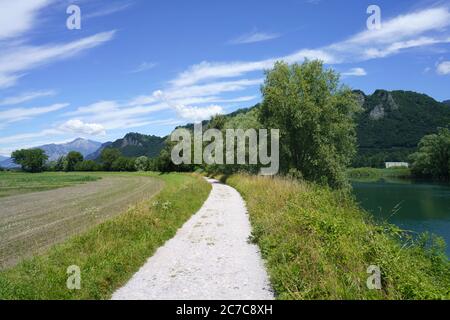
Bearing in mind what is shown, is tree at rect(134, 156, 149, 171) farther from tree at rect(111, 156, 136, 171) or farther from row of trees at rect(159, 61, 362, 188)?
row of trees at rect(159, 61, 362, 188)

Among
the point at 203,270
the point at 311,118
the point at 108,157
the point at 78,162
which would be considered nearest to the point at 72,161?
the point at 78,162

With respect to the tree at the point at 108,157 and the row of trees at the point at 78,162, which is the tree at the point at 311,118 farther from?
the tree at the point at 108,157

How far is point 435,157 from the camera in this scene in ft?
263

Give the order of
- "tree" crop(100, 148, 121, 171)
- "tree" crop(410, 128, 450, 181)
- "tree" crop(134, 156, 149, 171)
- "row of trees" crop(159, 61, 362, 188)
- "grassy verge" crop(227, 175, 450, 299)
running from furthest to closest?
1. "tree" crop(100, 148, 121, 171)
2. "tree" crop(134, 156, 149, 171)
3. "tree" crop(410, 128, 450, 181)
4. "row of trees" crop(159, 61, 362, 188)
5. "grassy verge" crop(227, 175, 450, 299)

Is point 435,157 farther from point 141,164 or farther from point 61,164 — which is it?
point 61,164

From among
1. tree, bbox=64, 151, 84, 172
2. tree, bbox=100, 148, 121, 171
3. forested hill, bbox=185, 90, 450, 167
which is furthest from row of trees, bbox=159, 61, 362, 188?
tree, bbox=64, 151, 84, 172

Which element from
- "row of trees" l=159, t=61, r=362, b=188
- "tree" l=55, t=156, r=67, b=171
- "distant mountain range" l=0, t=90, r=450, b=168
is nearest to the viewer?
"row of trees" l=159, t=61, r=362, b=188

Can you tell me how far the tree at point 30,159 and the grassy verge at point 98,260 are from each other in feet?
490

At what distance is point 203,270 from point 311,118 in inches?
955

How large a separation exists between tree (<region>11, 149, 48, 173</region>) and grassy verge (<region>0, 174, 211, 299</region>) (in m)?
149

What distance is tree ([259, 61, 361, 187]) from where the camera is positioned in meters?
32.5

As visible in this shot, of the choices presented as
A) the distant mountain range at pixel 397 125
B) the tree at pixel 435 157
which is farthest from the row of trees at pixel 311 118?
the distant mountain range at pixel 397 125

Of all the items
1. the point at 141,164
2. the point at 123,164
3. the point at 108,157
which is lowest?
the point at 123,164
